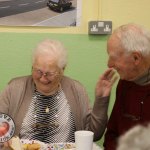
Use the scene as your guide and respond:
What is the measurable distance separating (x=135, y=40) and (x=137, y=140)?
0.99 m

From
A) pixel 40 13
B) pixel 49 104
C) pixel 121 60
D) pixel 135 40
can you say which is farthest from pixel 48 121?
pixel 40 13

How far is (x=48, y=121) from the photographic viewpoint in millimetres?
1746

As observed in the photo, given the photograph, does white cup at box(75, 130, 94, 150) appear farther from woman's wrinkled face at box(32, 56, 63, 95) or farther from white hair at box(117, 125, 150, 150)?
white hair at box(117, 125, 150, 150)

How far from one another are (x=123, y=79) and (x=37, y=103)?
1.55ft

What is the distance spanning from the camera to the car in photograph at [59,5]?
2.21m

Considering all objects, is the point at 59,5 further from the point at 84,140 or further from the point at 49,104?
the point at 84,140

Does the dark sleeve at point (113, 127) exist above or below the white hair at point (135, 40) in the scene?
below

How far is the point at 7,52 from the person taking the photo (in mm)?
2205

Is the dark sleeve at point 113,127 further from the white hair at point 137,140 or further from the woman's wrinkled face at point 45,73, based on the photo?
the white hair at point 137,140

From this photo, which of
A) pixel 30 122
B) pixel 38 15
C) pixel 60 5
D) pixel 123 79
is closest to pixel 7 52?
Result: pixel 38 15

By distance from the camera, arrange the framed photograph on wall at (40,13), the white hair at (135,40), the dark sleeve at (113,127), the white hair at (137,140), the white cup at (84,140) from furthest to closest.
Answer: the framed photograph on wall at (40,13) < the dark sleeve at (113,127) < the white hair at (135,40) < the white cup at (84,140) < the white hair at (137,140)

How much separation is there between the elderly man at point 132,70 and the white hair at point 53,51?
279mm

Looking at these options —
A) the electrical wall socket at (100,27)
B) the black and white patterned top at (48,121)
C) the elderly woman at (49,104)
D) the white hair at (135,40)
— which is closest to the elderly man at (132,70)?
the white hair at (135,40)

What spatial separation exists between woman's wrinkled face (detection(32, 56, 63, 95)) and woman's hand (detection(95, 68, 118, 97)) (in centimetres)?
22
